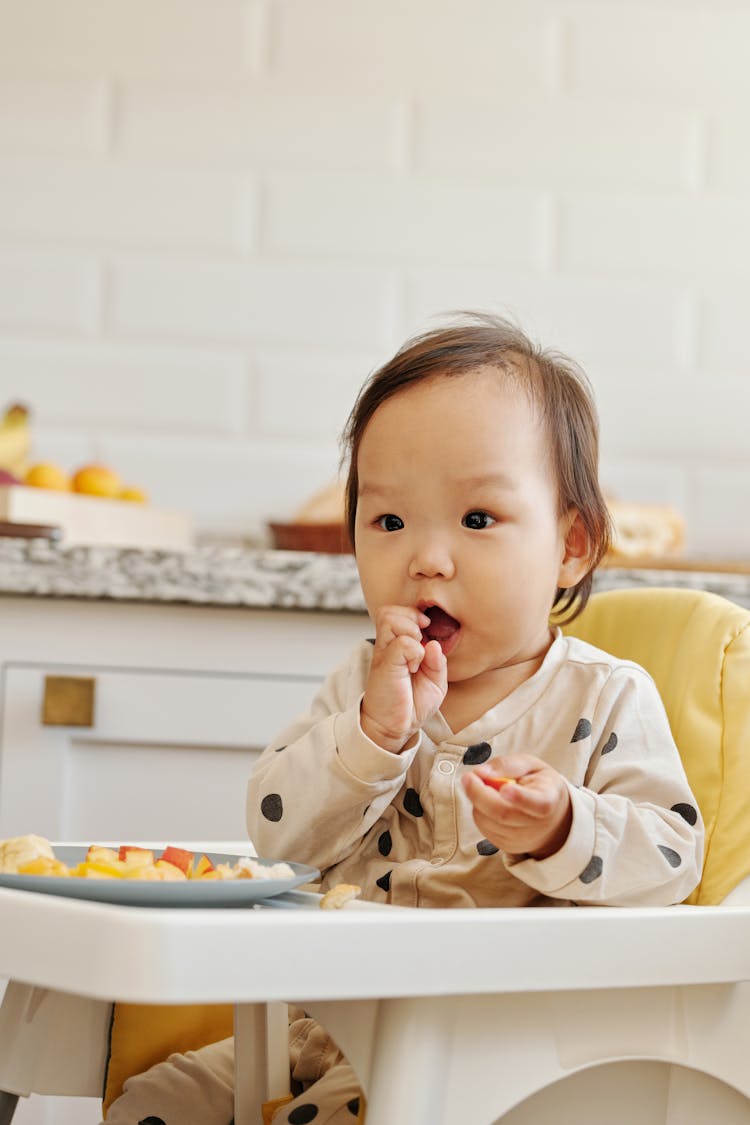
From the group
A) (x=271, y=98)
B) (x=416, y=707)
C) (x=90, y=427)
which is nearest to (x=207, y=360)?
(x=90, y=427)

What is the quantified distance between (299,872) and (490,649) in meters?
0.24

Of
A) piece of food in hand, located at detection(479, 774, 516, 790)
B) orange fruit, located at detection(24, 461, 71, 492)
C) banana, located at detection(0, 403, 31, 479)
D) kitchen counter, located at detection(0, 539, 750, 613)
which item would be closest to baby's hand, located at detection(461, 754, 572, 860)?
piece of food in hand, located at detection(479, 774, 516, 790)

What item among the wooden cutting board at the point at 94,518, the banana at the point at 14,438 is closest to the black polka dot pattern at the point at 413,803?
the wooden cutting board at the point at 94,518

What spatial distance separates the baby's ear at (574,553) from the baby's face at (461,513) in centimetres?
5

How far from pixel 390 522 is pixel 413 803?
0.18m

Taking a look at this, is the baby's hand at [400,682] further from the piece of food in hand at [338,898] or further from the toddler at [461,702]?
the piece of food in hand at [338,898]

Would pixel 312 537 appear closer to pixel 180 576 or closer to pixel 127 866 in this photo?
pixel 180 576

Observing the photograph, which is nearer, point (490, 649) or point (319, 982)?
point (319, 982)

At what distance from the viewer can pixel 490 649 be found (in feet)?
3.03

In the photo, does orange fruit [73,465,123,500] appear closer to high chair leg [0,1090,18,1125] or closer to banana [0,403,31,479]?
banana [0,403,31,479]

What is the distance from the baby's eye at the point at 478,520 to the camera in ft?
2.97

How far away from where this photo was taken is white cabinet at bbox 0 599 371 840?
1442mm

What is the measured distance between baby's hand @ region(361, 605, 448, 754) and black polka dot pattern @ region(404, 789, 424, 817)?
74 millimetres

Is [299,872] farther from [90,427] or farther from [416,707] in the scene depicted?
[90,427]
